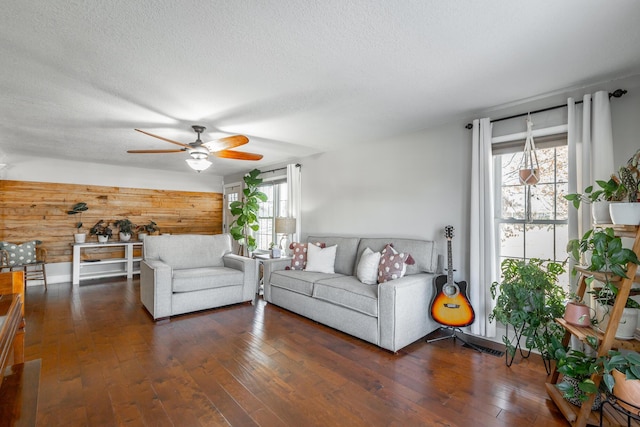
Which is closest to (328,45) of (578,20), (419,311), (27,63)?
(578,20)

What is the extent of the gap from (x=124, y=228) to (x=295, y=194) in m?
3.58

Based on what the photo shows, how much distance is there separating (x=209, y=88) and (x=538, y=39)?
7.70 ft

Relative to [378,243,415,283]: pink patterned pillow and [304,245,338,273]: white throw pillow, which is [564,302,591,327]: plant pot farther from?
[304,245,338,273]: white throw pillow

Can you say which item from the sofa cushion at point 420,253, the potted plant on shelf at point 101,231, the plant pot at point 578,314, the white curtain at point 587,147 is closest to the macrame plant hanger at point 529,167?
the white curtain at point 587,147

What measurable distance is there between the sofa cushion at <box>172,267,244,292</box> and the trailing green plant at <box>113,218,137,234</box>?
2755 mm

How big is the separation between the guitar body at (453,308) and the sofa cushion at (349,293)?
610 mm

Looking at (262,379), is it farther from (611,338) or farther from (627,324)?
(627,324)

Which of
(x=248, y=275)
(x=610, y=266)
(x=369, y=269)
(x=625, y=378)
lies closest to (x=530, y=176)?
(x=610, y=266)

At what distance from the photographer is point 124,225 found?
230 inches

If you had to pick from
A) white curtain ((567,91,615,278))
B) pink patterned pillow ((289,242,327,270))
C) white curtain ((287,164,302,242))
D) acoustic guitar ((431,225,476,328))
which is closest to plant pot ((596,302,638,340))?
white curtain ((567,91,615,278))

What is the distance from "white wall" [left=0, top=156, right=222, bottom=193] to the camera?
16.6ft

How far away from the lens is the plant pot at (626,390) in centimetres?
141

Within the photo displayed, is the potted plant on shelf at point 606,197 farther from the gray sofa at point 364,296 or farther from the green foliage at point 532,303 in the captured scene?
the gray sofa at point 364,296

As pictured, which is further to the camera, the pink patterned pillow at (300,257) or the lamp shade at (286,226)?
the lamp shade at (286,226)
